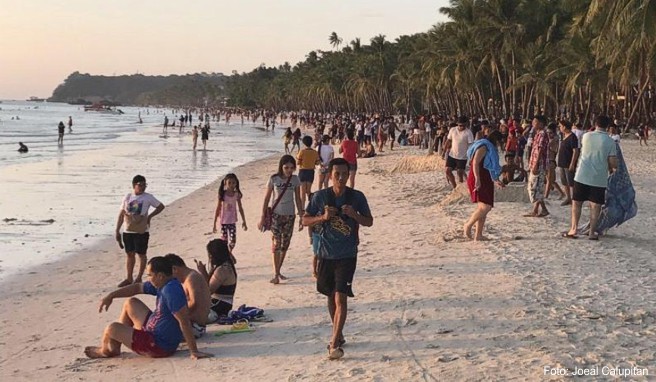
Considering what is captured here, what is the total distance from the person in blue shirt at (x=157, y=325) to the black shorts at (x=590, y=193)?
223 inches

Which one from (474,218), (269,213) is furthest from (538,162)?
(269,213)

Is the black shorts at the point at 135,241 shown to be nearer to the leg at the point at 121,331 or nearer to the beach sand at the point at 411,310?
the beach sand at the point at 411,310

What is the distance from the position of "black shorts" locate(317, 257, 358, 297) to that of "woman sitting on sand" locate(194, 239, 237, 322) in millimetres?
1750

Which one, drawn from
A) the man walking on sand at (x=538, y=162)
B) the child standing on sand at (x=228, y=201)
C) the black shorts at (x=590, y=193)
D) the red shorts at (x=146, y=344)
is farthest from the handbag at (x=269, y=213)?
the man walking on sand at (x=538, y=162)

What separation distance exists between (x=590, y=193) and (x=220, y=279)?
16.9 feet

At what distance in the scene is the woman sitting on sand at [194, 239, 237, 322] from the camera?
6820 mm

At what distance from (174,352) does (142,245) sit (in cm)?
272

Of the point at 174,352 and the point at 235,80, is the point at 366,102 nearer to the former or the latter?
the point at 174,352

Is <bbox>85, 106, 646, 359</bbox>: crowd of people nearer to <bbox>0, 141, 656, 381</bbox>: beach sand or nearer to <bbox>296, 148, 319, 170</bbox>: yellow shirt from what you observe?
<bbox>296, 148, 319, 170</bbox>: yellow shirt

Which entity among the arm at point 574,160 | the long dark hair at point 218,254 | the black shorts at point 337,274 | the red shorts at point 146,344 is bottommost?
the red shorts at point 146,344

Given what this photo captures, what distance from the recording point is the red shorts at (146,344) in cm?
589

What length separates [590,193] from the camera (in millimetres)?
9078

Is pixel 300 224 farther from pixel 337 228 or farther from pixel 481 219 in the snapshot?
pixel 481 219

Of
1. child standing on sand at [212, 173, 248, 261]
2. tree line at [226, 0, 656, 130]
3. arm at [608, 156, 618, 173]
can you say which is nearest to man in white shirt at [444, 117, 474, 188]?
arm at [608, 156, 618, 173]
